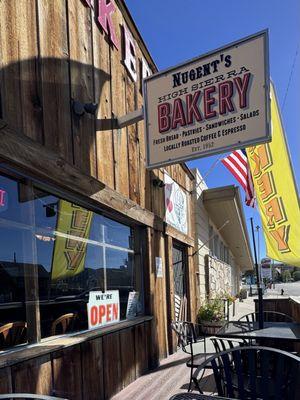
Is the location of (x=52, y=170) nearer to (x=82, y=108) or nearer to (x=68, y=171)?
(x=68, y=171)

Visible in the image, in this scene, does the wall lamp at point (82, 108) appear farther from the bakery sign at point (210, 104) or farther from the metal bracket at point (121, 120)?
the bakery sign at point (210, 104)

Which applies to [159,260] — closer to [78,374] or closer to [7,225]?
[78,374]

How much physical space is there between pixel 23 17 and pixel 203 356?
4059 millimetres

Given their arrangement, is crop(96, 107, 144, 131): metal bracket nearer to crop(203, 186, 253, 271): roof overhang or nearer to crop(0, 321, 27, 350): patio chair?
crop(0, 321, 27, 350): patio chair

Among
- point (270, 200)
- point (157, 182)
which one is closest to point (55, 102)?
point (157, 182)

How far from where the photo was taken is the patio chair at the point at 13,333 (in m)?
3.34

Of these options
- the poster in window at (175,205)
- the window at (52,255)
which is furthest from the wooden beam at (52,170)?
the poster in window at (175,205)

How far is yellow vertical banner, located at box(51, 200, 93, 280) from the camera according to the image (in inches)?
161

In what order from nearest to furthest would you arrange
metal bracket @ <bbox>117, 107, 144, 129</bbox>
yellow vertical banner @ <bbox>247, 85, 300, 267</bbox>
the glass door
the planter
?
metal bracket @ <bbox>117, 107, 144, 129</bbox>, yellow vertical banner @ <bbox>247, 85, 300, 267</bbox>, the glass door, the planter

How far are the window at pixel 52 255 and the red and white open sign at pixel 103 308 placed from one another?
2.8 inches

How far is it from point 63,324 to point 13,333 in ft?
2.33

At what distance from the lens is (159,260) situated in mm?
6586

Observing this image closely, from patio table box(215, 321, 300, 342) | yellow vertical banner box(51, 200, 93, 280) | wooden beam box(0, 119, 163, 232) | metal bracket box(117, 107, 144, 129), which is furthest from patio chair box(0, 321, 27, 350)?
metal bracket box(117, 107, 144, 129)

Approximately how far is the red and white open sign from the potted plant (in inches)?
172
